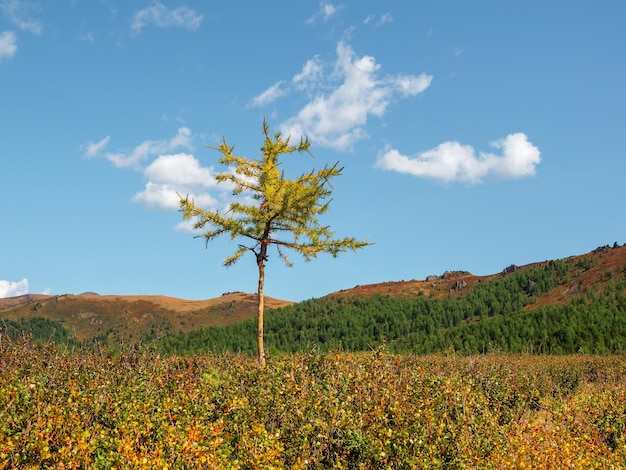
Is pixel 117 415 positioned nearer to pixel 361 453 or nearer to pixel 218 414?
pixel 218 414

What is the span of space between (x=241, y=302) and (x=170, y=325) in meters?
23.7

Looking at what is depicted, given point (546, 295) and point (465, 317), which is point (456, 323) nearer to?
point (465, 317)

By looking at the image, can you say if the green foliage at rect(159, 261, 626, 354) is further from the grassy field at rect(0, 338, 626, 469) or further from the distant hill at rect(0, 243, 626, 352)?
the grassy field at rect(0, 338, 626, 469)

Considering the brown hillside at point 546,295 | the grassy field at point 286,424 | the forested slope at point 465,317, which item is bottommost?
the grassy field at point 286,424

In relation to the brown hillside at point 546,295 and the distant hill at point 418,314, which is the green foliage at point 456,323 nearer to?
the distant hill at point 418,314

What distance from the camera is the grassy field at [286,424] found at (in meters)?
6.44

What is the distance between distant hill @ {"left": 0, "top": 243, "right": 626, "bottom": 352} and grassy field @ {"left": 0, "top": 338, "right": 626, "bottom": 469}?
18108mm

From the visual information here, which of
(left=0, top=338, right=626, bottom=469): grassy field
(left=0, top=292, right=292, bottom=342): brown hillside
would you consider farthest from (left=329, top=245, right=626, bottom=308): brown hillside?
(left=0, top=338, right=626, bottom=469): grassy field

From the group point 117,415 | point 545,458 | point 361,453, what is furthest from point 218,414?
point 545,458

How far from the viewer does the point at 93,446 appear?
619 cm

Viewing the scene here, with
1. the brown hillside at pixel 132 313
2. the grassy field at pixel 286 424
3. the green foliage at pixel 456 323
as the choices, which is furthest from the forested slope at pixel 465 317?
the grassy field at pixel 286 424

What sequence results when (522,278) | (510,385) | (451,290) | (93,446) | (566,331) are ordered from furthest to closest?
1. (451,290)
2. (522,278)
3. (566,331)
4. (510,385)
5. (93,446)

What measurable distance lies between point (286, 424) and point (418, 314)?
77.6 metres

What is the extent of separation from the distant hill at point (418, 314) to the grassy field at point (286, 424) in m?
18.1
